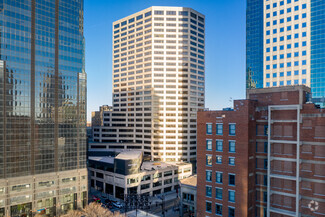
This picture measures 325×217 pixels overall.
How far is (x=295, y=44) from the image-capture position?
243 feet

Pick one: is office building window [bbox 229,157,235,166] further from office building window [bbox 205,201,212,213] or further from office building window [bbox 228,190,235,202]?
office building window [bbox 205,201,212,213]

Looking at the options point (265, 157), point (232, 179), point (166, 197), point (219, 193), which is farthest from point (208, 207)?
point (166, 197)

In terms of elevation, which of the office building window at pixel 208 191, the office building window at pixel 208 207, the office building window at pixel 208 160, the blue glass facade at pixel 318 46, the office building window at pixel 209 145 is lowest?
the office building window at pixel 208 207

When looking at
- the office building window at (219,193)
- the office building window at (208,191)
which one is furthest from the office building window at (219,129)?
the office building window at (208,191)

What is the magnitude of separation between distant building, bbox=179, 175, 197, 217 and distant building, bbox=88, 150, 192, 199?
26.0 meters

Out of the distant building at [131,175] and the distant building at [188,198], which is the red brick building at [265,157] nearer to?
the distant building at [188,198]

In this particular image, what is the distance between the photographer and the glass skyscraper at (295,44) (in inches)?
2874

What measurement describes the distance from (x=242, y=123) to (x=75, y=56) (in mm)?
62263

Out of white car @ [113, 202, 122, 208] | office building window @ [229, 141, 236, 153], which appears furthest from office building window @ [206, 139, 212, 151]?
white car @ [113, 202, 122, 208]

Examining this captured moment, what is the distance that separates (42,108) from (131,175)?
40.1 metres

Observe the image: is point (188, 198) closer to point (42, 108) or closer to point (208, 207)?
point (208, 207)

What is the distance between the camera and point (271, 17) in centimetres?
7612

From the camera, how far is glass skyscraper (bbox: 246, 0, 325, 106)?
240 feet

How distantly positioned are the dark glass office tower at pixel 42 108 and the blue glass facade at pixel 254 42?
6561 cm
